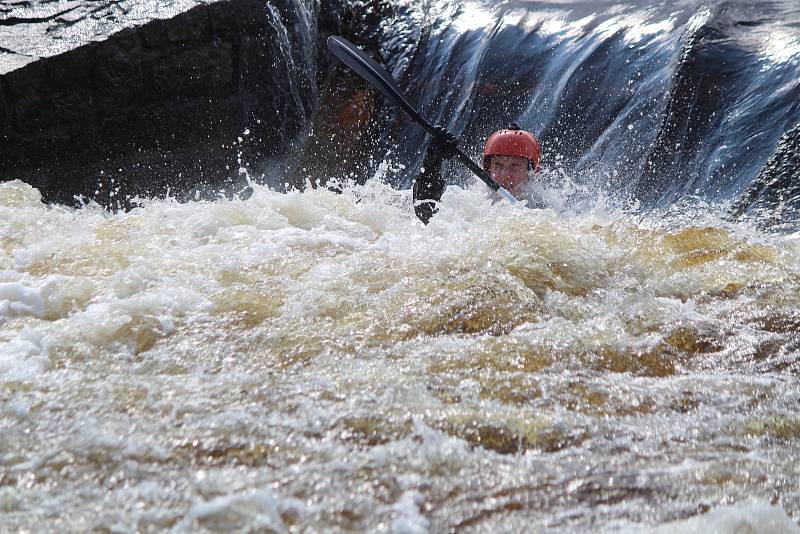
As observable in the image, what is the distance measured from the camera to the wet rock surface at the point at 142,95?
5531 millimetres

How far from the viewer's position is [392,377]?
228 centimetres

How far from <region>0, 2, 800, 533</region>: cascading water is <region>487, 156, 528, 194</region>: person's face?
0.57 meters

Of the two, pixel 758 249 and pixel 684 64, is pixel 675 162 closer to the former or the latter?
pixel 684 64

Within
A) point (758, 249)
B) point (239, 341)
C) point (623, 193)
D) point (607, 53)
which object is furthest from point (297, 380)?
point (607, 53)

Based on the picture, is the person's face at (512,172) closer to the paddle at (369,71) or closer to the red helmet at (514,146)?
the red helmet at (514,146)

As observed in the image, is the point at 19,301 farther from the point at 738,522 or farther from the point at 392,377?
the point at 738,522

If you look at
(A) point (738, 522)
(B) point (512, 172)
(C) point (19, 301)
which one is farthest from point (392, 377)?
(B) point (512, 172)

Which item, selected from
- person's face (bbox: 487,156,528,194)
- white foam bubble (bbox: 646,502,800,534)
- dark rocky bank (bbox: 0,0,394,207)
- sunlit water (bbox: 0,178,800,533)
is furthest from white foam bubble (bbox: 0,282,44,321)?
person's face (bbox: 487,156,528,194)

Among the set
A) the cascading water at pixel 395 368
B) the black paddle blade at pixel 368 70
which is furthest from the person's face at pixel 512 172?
the black paddle blade at pixel 368 70

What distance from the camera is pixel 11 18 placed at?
19.5ft

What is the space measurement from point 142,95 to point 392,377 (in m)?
4.35

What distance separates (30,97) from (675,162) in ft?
14.3

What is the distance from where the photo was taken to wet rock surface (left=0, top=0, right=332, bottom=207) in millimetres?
5531

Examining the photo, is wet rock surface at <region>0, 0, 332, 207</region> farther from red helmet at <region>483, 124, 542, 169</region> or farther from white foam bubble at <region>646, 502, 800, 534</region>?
white foam bubble at <region>646, 502, 800, 534</region>
